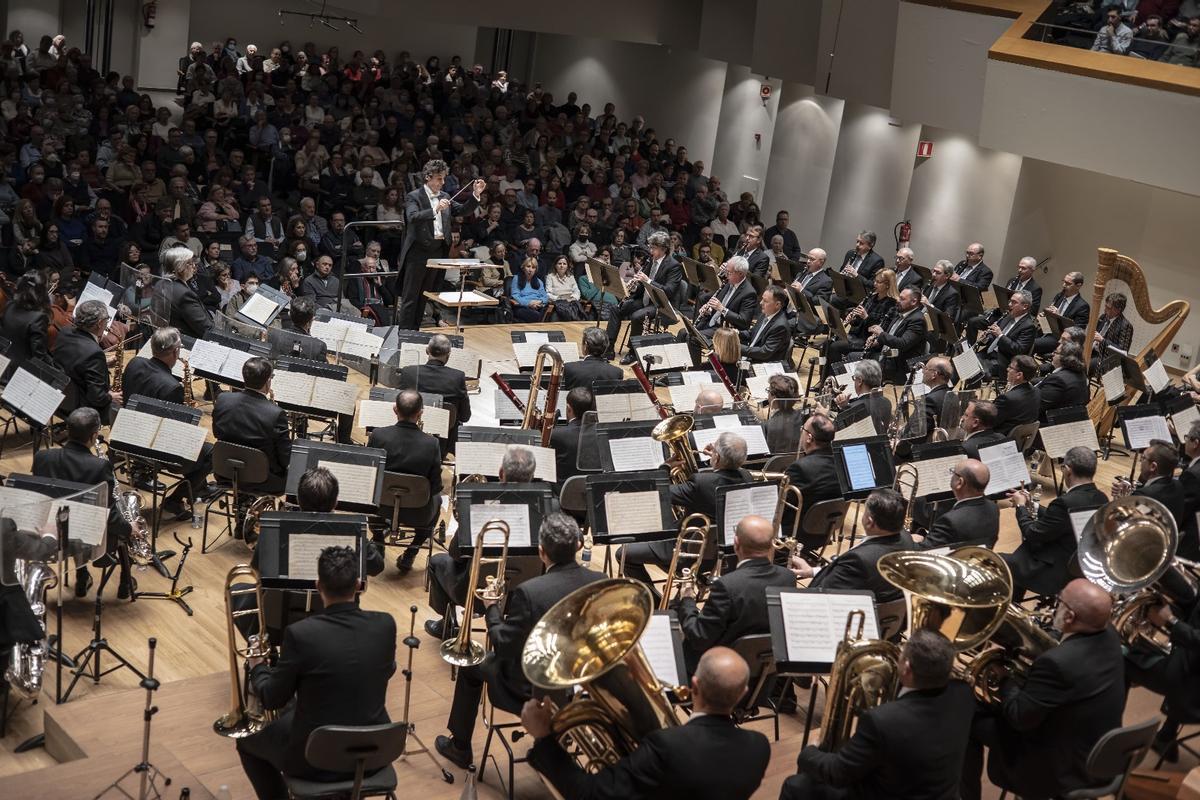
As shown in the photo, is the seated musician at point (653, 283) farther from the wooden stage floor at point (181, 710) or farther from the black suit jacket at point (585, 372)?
the wooden stage floor at point (181, 710)

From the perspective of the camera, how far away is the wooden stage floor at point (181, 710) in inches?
199

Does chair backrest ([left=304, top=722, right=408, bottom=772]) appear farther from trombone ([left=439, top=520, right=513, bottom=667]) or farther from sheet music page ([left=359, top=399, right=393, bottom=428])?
sheet music page ([left=359, top=399, right=393, bottom=428])

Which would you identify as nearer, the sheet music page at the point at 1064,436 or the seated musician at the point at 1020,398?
the sheet music page at the point at 1064,436

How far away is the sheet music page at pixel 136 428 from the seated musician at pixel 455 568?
1.88 m

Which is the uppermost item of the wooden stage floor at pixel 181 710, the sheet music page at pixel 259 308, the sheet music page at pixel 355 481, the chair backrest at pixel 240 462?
the sheet music page at pixel 259 308

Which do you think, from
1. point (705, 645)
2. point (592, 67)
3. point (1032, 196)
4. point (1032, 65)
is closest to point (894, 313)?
point (1032, 65)

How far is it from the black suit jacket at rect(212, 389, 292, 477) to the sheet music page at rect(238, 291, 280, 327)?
287 centimetres

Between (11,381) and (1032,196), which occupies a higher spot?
(1032,196)

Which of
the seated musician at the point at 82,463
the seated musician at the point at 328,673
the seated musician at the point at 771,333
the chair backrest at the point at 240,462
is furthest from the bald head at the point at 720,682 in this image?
the seated musician at the point at 771,333

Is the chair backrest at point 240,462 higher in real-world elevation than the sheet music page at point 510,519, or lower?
lower

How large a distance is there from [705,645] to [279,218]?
1001cm

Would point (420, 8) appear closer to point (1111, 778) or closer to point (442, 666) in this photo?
point (442, 666)

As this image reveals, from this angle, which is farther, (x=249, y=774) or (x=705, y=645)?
(x=705, y=645)

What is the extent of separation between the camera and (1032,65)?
13.9 metres
